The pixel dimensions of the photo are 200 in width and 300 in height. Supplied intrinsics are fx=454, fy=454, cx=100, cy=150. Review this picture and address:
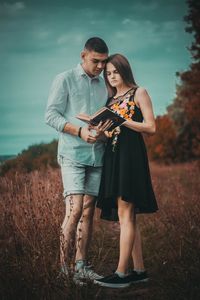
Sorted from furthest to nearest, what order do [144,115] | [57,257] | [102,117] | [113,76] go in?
[113,76]
[144,115]
[102,117]
[57,257]

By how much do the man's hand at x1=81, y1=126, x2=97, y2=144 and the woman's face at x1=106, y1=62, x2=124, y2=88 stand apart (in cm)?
52

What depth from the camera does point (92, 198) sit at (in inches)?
175

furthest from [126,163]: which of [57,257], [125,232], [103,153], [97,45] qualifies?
[97,45]

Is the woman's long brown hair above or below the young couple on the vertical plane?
above

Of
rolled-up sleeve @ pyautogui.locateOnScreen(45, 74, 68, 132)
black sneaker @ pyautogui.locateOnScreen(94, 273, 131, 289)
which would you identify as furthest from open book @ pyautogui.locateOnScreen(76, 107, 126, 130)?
black sneaker @ pyautogui.locateOnScreen(94, 273, 131, 289)

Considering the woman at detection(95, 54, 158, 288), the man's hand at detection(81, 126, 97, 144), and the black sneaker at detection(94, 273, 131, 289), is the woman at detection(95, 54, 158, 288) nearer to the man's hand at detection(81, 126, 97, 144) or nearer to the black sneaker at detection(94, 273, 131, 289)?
the black sneaker at detection(94, 273, 131, 289)

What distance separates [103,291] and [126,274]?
0.28m

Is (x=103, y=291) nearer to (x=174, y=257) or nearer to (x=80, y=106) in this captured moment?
(x=174, y=257)

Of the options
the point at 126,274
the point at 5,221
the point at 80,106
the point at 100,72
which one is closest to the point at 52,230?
the point at 5,221

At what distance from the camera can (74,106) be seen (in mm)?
4402

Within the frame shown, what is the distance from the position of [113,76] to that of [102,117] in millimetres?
520

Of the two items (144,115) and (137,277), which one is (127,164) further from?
(137,277)

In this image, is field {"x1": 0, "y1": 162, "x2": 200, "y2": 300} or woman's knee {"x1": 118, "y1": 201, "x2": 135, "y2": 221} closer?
field {"x1": 0, "y1": 162, "x2": 200, "y2": 300}

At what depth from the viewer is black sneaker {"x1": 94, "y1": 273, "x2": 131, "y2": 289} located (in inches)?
163
